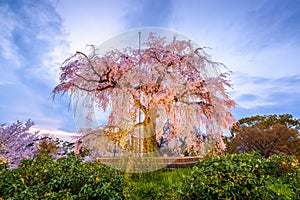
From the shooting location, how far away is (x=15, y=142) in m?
5.02

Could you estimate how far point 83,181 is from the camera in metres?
2.89

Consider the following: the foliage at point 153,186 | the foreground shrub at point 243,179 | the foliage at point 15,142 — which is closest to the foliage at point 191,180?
the foreground shrub at point 243,179

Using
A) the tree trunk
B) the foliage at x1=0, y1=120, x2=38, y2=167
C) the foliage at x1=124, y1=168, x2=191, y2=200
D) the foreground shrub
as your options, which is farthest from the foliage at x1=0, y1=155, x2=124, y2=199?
the tree trunk

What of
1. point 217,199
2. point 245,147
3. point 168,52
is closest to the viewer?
point 217,199

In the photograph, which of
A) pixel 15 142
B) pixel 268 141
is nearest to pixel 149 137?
pixel 15 142

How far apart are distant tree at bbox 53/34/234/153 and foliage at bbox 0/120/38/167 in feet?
4.36

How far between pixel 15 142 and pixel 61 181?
2.86m

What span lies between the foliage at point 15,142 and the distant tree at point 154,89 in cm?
133

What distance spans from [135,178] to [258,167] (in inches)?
124

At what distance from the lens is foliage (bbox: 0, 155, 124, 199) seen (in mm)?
2523

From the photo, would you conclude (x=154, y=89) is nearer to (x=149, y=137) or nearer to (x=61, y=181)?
(x=149, y=137)

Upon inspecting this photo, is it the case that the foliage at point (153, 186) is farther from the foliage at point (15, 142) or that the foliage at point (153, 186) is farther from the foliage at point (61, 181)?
the foliage at point (15, 142)

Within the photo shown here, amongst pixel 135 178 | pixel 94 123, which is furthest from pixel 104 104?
pixel 135 178

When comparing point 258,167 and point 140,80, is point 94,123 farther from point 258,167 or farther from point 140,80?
point 258,167
